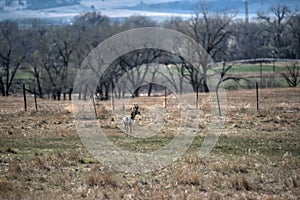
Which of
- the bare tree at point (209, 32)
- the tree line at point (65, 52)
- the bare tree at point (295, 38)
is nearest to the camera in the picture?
the tree line at point (65, 52)

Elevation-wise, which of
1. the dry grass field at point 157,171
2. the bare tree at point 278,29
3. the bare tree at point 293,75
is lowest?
the dry grass field at point 157,171

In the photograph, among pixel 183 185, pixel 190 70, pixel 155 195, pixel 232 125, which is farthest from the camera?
pixel 190 70

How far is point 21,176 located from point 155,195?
3582mm

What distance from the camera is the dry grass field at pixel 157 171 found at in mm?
12367

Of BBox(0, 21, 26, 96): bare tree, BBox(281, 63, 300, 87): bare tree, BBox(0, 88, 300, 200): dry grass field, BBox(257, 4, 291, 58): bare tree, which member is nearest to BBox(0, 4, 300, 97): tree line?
BBox(0, 21, 26, 96): bare tree

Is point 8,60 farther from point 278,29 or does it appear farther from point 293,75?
point 278,29

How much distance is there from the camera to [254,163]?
1584 centimetres

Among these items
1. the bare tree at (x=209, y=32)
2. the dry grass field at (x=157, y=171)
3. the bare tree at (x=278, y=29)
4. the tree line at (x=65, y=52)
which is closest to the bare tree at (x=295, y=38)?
the tree line at (x=65, y=52)

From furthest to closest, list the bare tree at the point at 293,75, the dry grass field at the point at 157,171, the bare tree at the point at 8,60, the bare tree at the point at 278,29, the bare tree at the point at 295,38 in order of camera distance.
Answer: the bare tree at the point at 278,29 < the bare tree at the point at 295,38 < the bare tree at the point at 8,60 < the bare tree at the point at 293,75 < the dry grass field at the point at 157,171

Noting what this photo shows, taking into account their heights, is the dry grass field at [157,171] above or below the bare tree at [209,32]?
below

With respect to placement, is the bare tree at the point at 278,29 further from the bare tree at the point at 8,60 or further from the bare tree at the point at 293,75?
the bare tree at the point at 8,60

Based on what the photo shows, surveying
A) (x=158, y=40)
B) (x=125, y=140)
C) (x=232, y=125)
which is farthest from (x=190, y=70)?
(x=125, y=140)

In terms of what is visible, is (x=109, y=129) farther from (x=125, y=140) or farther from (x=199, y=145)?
(x=199, y=145)

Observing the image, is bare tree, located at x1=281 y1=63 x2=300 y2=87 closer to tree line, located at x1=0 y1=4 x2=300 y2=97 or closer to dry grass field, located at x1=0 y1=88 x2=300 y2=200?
tree line, located at x1=0 y1=4 x2=300 y2=97
